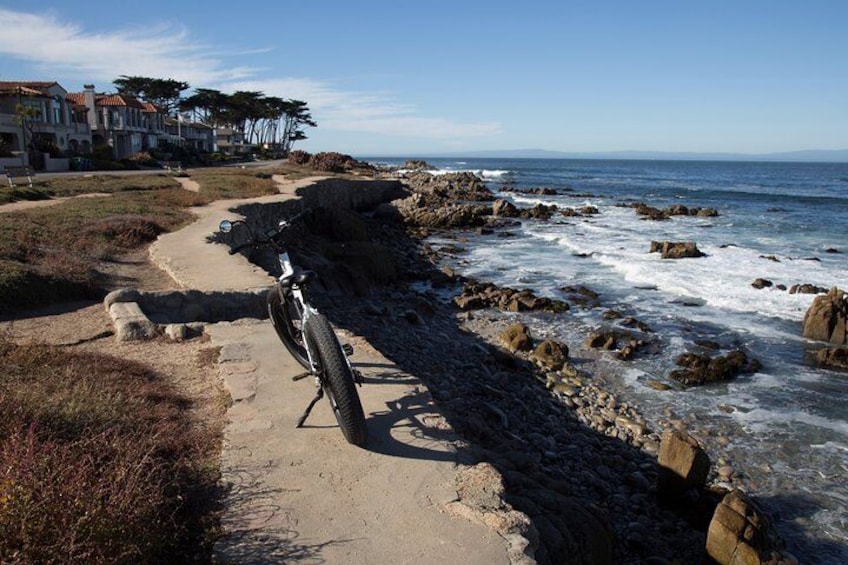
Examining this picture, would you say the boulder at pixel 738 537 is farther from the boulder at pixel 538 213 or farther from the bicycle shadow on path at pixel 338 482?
the boulder at pixel 538 213

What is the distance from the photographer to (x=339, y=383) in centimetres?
471

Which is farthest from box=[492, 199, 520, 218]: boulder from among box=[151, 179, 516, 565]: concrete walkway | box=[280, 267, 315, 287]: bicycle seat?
box=[280, 267, 315, 287]: bicycle seat

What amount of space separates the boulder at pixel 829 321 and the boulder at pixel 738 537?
382 inches

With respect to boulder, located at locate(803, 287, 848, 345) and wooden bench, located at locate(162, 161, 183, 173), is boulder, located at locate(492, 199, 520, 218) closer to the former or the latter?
wooden bench, located at locate(162, 161, 183, 173)

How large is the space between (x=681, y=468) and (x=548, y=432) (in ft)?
7.31

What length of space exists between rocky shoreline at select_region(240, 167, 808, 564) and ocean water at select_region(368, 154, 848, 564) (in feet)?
2.11

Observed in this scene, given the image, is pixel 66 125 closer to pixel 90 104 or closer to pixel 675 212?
pixel 90 104

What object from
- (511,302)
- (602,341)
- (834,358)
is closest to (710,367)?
(602,341)

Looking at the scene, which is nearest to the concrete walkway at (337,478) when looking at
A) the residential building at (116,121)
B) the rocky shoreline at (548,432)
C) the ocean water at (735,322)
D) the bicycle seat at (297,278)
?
the rocky shoreline at (548,432)

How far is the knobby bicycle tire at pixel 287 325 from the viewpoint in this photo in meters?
6.02

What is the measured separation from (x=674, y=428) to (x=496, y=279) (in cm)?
1197

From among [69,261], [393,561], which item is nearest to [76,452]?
[393,561]

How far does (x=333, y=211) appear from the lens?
2708cm

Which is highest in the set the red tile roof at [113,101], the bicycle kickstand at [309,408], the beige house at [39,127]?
the red tile roof at [113,101]
